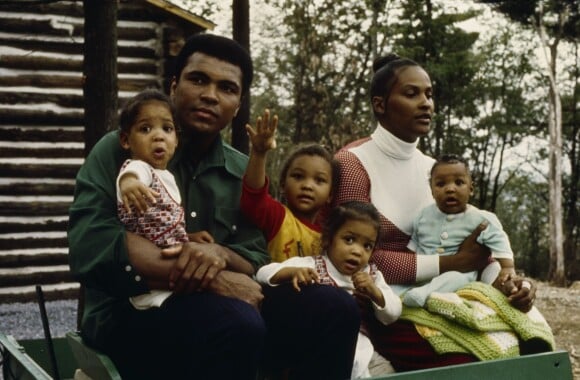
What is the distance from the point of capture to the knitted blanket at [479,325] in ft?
9.04

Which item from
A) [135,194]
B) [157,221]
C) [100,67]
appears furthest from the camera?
[100,67]

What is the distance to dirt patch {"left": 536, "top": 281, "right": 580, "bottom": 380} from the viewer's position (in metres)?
8.80

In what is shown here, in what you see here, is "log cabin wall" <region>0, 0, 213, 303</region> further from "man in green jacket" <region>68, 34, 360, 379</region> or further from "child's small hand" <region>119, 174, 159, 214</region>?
"child's small hand" <region>119, 174, 159, 214</region>

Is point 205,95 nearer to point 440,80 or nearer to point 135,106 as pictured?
point 135,106

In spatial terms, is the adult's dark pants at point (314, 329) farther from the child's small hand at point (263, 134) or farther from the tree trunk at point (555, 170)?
the tree trunk at point (555, 170)

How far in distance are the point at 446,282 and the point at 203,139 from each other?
3.63ft

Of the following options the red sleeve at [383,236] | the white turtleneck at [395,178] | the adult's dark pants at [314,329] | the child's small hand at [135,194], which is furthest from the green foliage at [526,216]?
the child's small hand at [135,194]

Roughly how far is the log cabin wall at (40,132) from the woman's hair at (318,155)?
22.5ft

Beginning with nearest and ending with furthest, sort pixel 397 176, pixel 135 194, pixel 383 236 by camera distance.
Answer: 1. pixel 135 194
2. pixel 383 236
3. pixel 397 176

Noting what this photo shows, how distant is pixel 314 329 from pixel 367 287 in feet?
0.94

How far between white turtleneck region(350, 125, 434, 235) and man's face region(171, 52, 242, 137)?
0.65m

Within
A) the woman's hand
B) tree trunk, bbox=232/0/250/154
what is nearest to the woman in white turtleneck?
the woman's hand

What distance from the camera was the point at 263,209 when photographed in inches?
115

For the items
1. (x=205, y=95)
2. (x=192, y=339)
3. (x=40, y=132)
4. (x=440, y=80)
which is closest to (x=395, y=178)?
(x=205, y=95)
